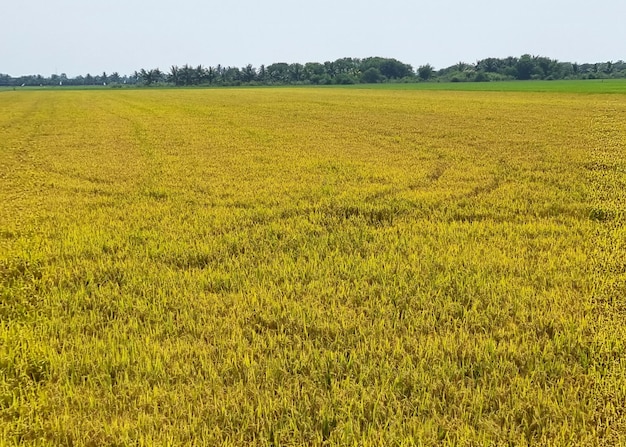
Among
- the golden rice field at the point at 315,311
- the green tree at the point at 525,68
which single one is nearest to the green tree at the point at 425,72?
the green tree at the point at 525,68

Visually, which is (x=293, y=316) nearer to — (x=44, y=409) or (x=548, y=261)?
(x=44, y=409)

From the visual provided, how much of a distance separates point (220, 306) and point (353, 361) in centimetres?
156

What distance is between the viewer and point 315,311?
174 inches

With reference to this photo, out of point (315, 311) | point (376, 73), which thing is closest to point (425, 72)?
point (376, 73)

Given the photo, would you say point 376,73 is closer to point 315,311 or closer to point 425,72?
point 425,72

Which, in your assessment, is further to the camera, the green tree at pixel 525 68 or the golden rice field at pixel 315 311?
the green tree at pixel 525 68

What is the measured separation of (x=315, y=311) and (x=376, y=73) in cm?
15824

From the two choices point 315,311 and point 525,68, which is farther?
point 525,68

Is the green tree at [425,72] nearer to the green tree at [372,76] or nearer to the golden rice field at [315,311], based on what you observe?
the green tree at [372,76]

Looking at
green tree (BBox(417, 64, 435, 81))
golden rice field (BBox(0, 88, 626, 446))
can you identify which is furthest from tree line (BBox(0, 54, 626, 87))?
golden rice field (BBox(0, 88, 626, 446))

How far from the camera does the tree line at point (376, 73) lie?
138375 mm

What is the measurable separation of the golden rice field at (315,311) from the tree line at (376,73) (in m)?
137

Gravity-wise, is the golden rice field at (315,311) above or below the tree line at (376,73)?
below

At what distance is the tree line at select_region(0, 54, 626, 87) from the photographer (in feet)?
454
